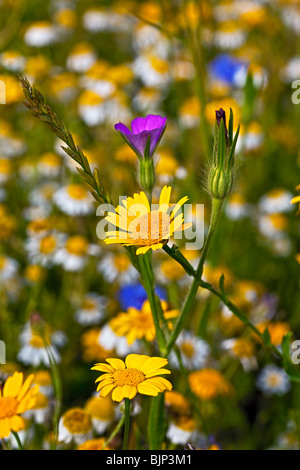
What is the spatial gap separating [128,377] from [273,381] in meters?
0.70


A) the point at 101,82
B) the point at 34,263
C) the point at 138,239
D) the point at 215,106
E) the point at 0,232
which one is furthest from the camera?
the point at 101,82

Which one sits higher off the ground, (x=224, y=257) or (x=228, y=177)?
(x=224, y=257)

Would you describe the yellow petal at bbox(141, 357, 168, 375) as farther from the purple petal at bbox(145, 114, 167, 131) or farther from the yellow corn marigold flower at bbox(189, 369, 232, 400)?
the yellow corn marigold flower at bbox(189, 369, 232, 400)

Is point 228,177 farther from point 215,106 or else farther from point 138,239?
point 215,106

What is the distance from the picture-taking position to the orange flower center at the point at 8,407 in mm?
617

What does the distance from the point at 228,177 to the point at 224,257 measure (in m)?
0.87

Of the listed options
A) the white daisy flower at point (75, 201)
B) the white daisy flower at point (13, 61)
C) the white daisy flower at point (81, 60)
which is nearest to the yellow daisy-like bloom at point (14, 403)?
the white daisy flower at point (75, 201)

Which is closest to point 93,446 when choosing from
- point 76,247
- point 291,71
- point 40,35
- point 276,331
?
point 276,331

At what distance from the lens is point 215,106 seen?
1.56 meters

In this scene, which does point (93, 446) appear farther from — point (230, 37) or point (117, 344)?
point (230, 37)

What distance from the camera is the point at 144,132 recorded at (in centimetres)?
61

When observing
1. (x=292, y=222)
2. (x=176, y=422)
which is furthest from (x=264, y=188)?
(x=176, y=422)

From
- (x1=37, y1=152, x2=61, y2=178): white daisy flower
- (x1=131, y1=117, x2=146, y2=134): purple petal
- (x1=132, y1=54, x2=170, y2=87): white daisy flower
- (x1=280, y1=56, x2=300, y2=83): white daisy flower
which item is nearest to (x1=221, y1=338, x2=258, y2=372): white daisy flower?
(x1=131, y1=117, x2=146, y2=134): purple petal

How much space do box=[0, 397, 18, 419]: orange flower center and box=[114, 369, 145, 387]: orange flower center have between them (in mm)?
128
